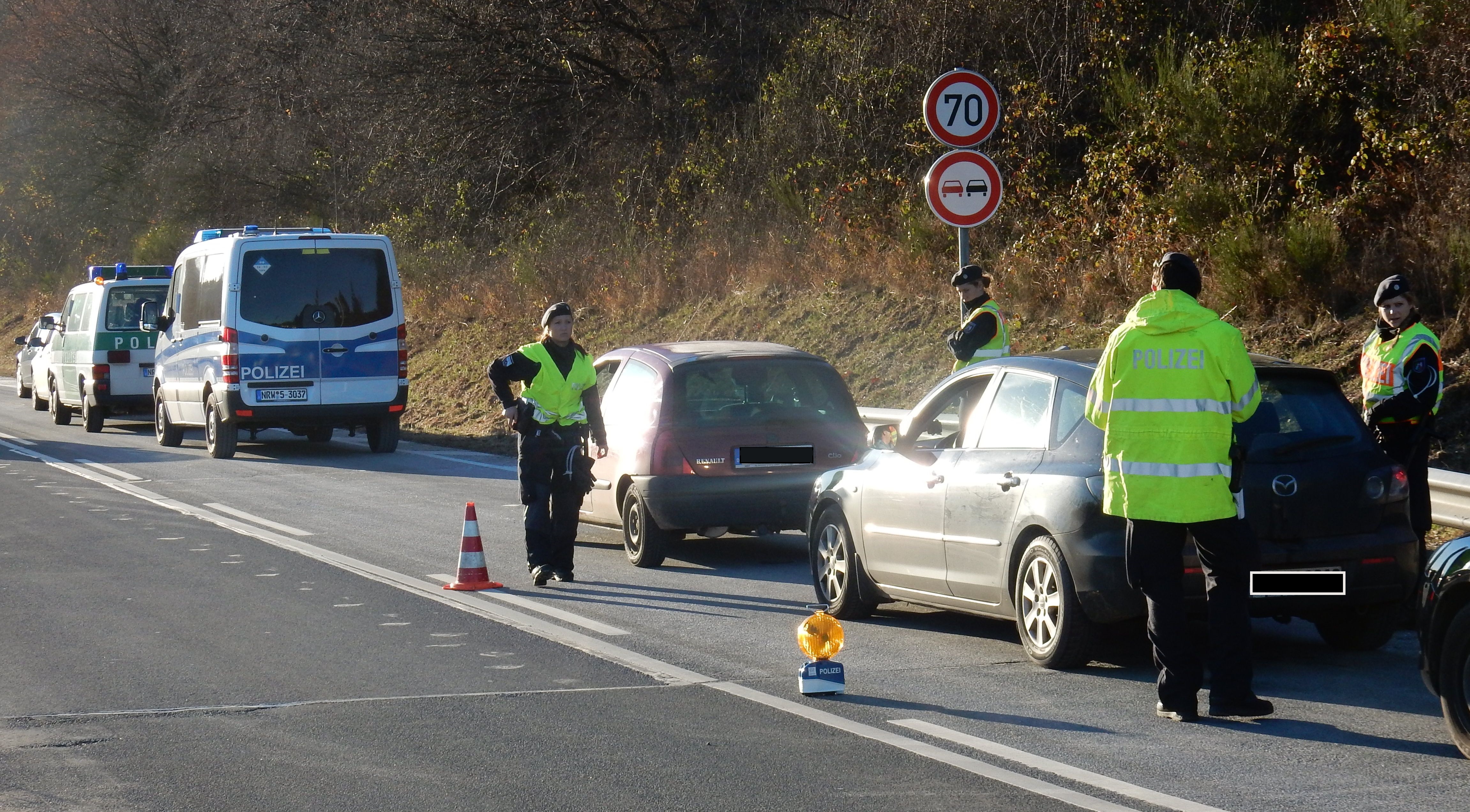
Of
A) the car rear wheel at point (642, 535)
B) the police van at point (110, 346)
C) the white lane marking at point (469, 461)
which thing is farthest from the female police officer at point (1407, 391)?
the police van at point (110, 346)

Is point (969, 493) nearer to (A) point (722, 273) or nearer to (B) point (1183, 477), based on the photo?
(B) point (1183, 477)

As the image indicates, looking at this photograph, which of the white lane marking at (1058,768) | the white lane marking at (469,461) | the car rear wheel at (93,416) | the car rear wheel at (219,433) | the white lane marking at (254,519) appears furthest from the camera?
the car rear wheel at (93,416)

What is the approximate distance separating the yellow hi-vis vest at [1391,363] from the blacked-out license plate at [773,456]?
11.2 ft

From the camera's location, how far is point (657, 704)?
6531mm

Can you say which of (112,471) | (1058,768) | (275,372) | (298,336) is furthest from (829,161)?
(1058,768)

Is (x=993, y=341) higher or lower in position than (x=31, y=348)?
lower

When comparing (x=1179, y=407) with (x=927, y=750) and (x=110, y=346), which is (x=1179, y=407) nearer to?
(x=927, y=750)

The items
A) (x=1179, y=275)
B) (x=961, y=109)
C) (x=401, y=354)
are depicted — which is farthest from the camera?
(x=401, y=354)

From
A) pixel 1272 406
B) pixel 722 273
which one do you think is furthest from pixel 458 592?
pixel 722 273

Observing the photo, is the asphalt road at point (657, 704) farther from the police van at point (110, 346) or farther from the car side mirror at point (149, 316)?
the police van at point (110, 346)

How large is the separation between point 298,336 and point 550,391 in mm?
9694

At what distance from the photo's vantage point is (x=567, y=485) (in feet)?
32.5

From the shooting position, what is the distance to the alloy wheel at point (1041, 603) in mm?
6973

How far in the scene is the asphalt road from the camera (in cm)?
530
